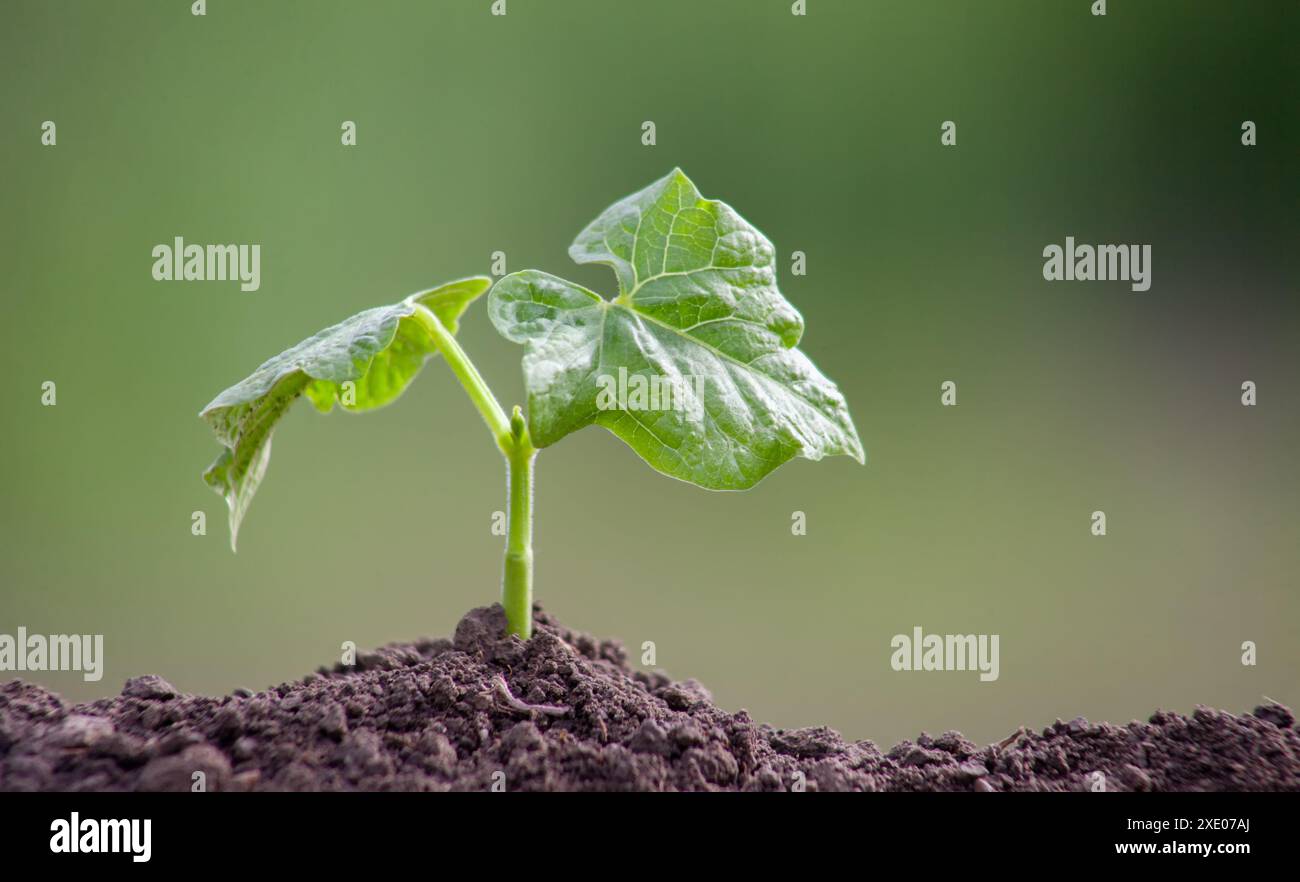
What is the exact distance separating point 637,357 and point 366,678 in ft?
1.93

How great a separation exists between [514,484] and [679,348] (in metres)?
0.31

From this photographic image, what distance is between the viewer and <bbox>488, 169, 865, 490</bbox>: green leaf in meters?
1.31

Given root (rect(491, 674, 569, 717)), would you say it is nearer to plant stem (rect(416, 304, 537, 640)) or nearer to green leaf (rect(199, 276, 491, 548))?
plant stem (rect(416, 304, 537, 640))

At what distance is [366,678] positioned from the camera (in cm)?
141

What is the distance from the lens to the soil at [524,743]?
1164mm

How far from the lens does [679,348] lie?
1.43m

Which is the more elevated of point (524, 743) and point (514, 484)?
point (514, 484)

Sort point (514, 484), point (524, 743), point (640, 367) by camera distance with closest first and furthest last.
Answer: point (524, 743), point (640, 367), point (514, 484)

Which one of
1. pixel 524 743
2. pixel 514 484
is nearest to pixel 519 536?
pixel 514 484

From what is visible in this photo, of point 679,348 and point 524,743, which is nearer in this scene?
point 524,743

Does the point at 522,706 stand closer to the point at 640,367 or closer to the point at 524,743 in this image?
the point at 524,743

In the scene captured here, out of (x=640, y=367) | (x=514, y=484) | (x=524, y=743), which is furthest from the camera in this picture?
(x=514, y=484)

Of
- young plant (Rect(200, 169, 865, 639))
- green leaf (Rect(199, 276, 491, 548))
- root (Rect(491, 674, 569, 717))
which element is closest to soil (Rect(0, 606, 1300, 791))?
root (Rect(491, 674, 569, 717))
